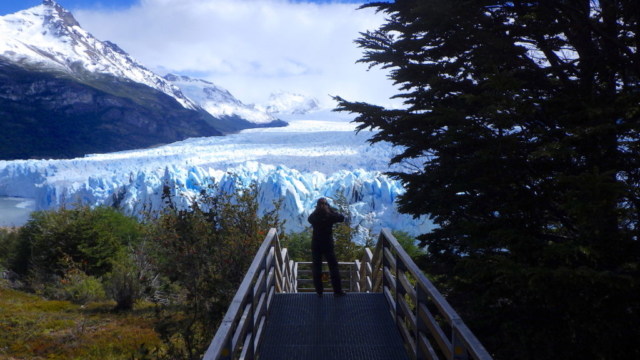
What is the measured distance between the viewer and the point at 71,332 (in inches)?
320

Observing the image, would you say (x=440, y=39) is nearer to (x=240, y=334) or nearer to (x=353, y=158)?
(x=240, y=334)

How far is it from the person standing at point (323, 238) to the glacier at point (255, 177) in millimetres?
12170

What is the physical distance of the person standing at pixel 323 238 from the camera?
227 inches

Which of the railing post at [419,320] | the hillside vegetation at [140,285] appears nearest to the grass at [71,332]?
the hillside vegetation at [140,285]

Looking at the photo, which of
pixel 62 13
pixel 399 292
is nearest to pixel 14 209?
pixel 399 292

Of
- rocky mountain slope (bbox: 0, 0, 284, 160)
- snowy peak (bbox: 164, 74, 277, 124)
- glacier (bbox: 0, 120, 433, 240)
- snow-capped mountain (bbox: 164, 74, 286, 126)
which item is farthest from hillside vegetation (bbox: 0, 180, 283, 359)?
snowy peak (bbox: 164, 74, 277, 124)

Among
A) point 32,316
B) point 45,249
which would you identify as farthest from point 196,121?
point 32,316

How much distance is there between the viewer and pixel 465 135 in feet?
22.2

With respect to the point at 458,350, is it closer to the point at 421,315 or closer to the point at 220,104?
the point at 421,315

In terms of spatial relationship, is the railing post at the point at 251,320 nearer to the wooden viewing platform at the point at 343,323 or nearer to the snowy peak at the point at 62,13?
the wooden viewing platform at the point at 343,323

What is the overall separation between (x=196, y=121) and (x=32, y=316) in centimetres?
7951

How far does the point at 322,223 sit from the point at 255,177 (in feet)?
70.1

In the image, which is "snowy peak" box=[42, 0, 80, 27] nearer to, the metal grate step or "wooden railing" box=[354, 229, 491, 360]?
the metal grate step

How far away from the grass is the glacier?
27.4 feet
